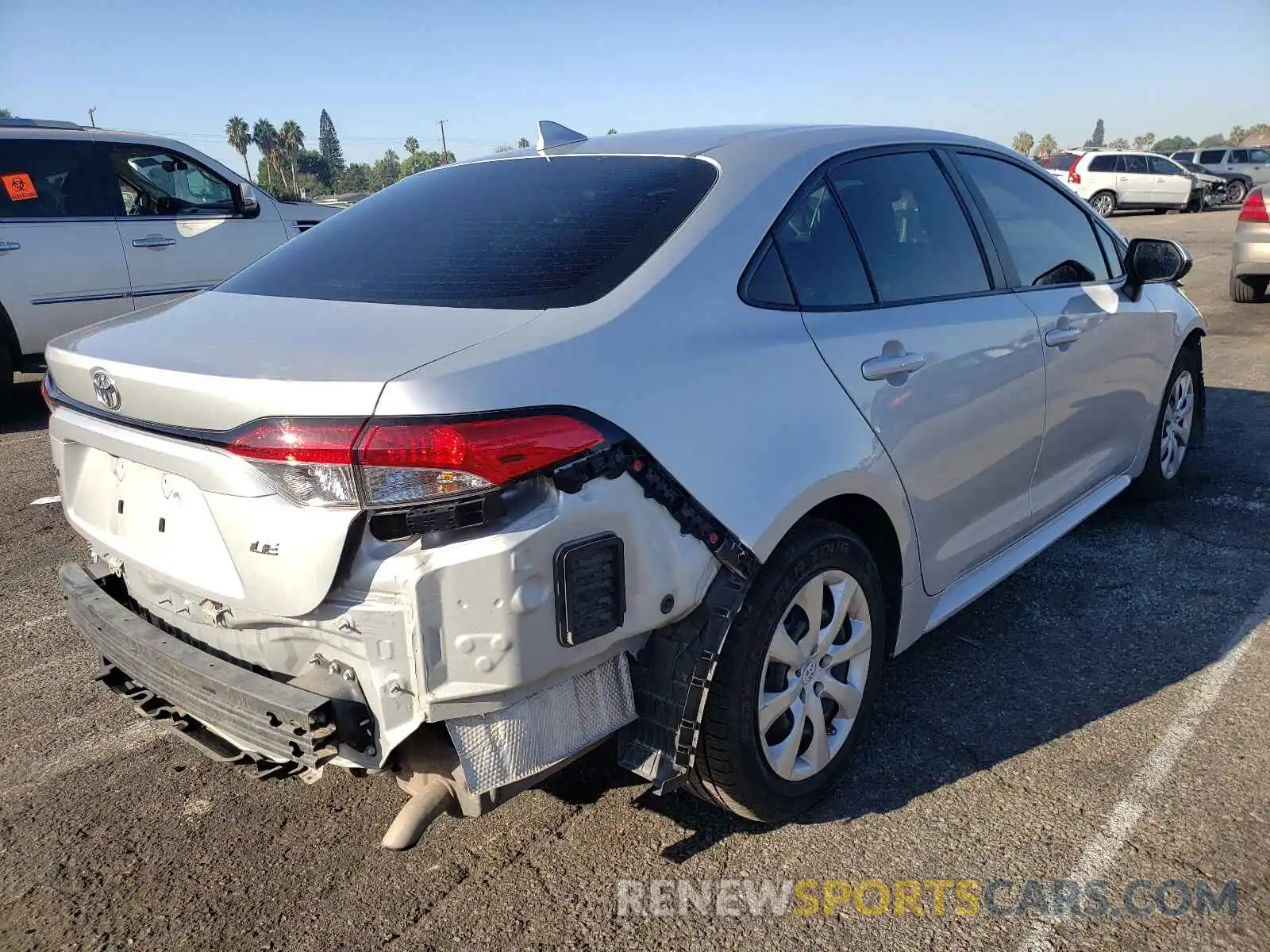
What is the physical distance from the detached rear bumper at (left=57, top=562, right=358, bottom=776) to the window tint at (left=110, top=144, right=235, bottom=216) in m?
6.22

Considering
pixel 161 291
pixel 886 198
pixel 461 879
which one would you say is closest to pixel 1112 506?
pixel 886 198

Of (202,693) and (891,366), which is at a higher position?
(891,366)

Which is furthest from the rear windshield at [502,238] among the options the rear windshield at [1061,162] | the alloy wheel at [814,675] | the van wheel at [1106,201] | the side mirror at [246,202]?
the rear windshield at [1061,162]

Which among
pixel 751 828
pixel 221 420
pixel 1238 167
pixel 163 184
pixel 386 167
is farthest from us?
pixel 386 167

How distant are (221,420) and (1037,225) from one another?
3027 millimetres

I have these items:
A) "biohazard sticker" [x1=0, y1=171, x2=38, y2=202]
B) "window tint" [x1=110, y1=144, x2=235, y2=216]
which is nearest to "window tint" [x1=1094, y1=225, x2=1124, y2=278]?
"window tint" [x1=110, y1=144, x2=235, y2=216]

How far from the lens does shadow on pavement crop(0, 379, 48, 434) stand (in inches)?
288

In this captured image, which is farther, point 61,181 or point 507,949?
point 61,181

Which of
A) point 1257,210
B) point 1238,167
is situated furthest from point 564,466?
point 1238,167

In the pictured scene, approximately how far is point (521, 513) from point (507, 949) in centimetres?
104

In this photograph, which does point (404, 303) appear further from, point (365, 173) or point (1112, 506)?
point (365, 173)

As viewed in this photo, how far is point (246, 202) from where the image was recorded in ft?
27.5

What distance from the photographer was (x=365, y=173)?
376 ft

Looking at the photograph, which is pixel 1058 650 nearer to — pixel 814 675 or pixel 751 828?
pixel 814 675
